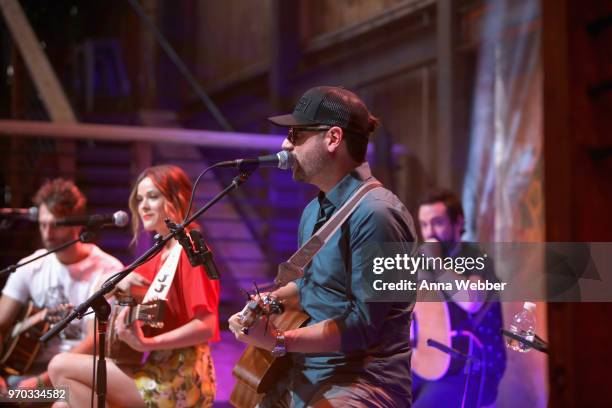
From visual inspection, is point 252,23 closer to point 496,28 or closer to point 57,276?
point 496,28

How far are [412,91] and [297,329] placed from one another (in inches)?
180

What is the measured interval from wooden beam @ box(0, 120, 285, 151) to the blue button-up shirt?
12.3 feet

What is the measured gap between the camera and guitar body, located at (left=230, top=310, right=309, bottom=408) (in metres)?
3.03

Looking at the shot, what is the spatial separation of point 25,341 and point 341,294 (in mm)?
2478

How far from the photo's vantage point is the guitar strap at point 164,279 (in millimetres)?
3736

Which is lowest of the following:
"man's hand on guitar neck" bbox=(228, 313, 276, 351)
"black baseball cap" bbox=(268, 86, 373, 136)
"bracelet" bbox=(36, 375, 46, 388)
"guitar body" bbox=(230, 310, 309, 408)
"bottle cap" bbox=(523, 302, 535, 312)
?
"bracelet" bbox=(36, 375, 46, 388)

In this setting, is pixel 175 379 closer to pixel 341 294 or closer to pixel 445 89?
pixel 341 294

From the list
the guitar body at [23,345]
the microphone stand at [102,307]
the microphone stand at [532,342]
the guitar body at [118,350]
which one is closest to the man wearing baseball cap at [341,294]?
the microphone stand at [102,307]

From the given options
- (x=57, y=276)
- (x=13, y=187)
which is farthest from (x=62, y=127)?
(x=57, y=276)

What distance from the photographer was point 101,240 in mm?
6648

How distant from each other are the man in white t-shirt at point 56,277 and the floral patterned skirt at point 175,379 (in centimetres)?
98

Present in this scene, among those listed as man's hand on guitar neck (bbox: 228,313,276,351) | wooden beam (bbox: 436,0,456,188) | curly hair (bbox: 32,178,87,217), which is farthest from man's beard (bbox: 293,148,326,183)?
wooden beam (bbox: 436,0,456,188)

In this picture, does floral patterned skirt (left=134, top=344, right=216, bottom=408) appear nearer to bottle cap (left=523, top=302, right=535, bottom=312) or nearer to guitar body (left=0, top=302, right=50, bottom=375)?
guitar body (left=0, top=302, right=50, bottom=375)

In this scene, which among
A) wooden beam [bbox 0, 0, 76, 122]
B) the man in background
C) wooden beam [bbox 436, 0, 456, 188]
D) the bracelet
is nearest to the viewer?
the man in background
